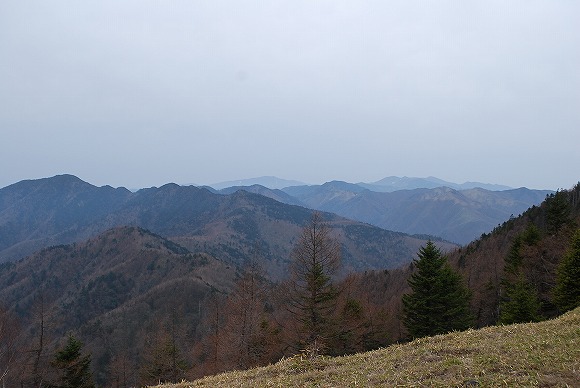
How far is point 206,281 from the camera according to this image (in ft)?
614

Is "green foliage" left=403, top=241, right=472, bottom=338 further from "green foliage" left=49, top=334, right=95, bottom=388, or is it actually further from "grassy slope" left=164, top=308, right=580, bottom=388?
"green foliage" left=49, top=334, right=95, bottom=388

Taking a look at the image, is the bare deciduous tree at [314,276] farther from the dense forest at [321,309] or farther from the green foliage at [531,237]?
the green foliage at [531,237]

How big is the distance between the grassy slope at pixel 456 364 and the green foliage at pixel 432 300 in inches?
682

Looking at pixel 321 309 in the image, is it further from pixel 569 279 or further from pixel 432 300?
pixel 569 279

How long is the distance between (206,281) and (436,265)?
169830 mm

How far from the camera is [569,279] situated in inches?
1060

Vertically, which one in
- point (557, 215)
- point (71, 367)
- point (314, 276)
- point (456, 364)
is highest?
point (557, 215)

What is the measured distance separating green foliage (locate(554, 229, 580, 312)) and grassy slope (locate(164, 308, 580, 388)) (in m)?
16.4

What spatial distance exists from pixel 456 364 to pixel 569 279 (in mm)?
23558

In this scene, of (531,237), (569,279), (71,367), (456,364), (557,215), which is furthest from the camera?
(557,215)

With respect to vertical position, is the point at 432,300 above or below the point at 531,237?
below

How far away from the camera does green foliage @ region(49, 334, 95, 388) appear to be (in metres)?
30.3

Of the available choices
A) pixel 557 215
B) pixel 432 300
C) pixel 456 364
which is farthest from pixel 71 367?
pixel 557 215

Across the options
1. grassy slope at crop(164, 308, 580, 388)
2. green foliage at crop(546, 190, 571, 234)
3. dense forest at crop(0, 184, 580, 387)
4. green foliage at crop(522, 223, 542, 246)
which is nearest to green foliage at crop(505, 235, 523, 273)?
dense forest at crop(0, 184, 580, 387)
